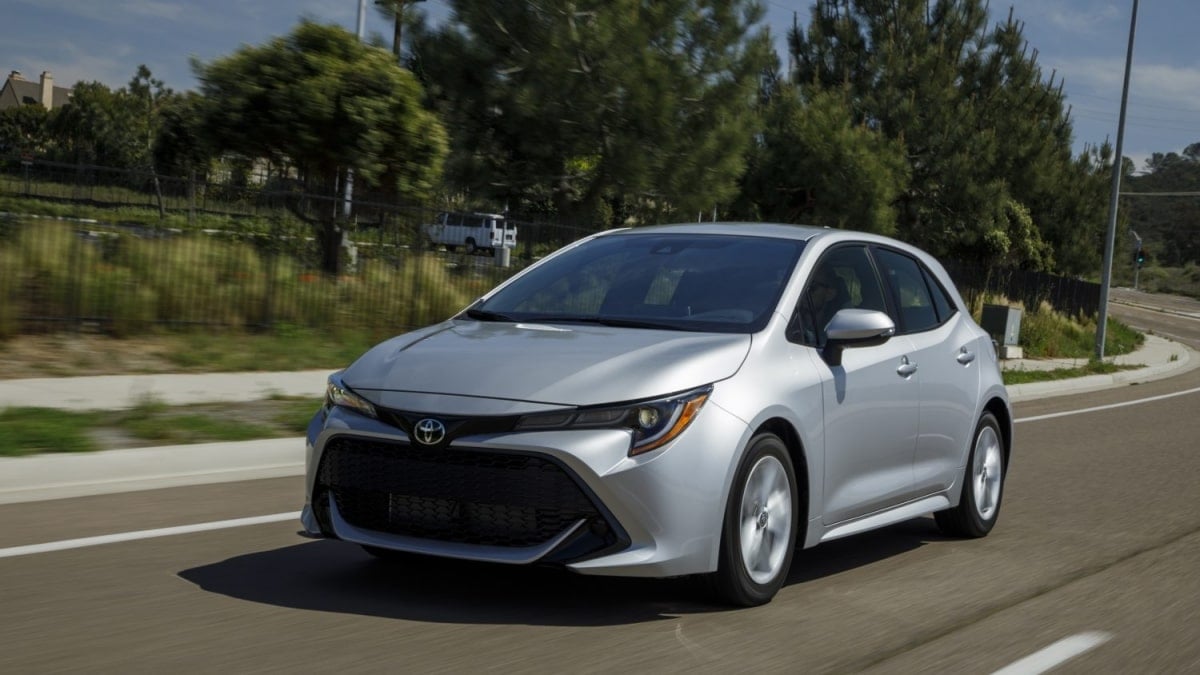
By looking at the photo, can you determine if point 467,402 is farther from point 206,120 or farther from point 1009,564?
point 206,120

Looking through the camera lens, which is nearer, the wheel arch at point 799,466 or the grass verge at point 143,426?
the wheel arch at point 799,466

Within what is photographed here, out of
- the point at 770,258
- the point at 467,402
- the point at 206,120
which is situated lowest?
the point at 467,402

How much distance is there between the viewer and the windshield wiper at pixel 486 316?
259 inches

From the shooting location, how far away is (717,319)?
20.4ft

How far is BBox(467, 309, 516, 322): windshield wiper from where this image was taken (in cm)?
657

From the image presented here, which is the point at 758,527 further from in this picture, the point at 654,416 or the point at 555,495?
the point at 555,495

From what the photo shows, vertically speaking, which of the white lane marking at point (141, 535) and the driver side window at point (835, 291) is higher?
the driver side window at point (835, 291)

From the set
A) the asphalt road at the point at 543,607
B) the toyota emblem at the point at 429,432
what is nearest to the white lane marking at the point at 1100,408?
the asphalt road at the point at 543,607

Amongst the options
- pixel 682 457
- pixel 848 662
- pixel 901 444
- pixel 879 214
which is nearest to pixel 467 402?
pixel 682 457

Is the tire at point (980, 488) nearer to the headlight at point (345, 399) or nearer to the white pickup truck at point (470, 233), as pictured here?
the headlight at point (345, 399)

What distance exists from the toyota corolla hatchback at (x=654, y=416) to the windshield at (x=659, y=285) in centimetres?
1

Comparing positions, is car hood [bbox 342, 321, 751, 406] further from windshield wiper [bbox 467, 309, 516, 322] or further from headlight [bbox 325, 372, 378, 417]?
windshield wiper [bbox 467, 309, 516, 322]

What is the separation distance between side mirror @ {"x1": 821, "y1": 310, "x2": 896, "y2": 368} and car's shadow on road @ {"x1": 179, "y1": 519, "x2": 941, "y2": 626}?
1.06 meters

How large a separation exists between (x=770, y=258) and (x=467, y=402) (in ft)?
6.60
